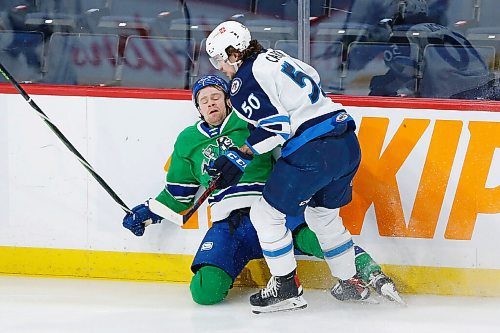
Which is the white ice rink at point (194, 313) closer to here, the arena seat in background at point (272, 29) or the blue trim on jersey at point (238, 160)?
the blue trim on jersey at point (238, 160)

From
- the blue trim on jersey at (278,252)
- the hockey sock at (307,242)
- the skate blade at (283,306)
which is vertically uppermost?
the blue trim on jersey at (278,252)

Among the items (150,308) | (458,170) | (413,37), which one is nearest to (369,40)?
(413,37)

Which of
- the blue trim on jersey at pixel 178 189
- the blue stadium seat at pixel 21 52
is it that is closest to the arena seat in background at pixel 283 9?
the blue trim on jersey at pixel 178 189

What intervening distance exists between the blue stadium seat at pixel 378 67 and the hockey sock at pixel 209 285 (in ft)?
2.71

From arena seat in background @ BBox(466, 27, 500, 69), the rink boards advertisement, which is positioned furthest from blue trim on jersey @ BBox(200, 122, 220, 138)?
arena seat in background @ BBox(466, 27, 500, 69)

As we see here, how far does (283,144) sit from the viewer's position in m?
3.20

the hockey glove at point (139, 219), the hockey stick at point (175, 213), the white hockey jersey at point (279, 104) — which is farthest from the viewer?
the hockey glove at point (139, 219)

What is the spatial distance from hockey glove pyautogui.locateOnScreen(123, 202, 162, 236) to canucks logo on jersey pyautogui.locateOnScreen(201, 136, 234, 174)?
246mm

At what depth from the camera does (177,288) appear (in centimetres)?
360

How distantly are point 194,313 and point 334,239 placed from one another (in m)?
0.52

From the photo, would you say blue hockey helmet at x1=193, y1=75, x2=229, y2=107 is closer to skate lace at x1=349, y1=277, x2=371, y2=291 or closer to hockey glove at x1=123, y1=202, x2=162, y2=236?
hockey glove at x1=123, y1=202, x2=162, y2=236

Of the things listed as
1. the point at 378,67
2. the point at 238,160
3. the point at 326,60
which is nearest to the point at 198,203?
the point at 238,160

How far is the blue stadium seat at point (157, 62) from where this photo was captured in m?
3.75

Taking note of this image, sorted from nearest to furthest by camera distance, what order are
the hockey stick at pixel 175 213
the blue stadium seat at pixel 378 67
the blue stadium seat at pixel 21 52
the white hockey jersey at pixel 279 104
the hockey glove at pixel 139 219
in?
the white hockey jersey at pixel 279 104 < the hockey stick at pixel 175 213 < the hockey glove at pixel 139 219 < the blue stadium seat at pixel 378 67 < the blue stadium seat at pixel 21 52
